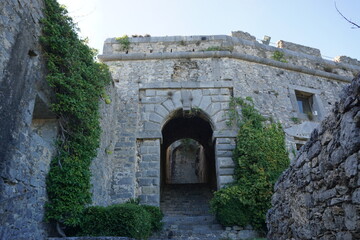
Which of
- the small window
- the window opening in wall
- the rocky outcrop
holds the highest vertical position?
the small window

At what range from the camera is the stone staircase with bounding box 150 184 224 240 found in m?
6.46

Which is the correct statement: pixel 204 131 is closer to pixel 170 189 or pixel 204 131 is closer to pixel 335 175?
pixel 170 189

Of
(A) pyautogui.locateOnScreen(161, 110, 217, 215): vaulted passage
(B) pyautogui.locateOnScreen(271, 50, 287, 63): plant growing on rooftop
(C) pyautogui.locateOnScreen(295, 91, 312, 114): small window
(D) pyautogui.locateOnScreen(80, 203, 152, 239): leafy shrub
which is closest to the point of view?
(D) pyautogui.locateOnScreen(80, 203, 152, 239): leafy shrub

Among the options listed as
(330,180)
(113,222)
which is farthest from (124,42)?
(330,180)

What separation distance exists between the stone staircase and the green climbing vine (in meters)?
2.25

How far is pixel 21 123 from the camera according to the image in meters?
4.00

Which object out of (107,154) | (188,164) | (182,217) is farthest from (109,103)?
(188,164)

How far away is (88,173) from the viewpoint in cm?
535

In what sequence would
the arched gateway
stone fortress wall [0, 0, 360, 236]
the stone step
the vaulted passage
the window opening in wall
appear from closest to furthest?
stone fortress wall [0, 0, 360, 236], the window opening in wall, the stone step, the arched gateway, the vaulted passage

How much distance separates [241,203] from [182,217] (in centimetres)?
171

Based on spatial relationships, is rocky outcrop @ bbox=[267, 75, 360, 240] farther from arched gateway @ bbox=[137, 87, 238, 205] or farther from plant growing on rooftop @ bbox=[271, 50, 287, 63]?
plant growing on rooftop @ bbox=[271, 50, 287, 63]

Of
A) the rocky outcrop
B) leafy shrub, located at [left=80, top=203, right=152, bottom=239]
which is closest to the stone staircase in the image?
leafy shrub, located at [left=80, top=203, right=152, bottom=239]

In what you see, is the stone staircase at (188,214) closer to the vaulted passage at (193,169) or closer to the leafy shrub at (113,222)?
the vaulted passage at (193,169)

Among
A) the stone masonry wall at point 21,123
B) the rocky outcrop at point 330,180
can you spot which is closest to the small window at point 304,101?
the rocky outcrop at point 330,180
